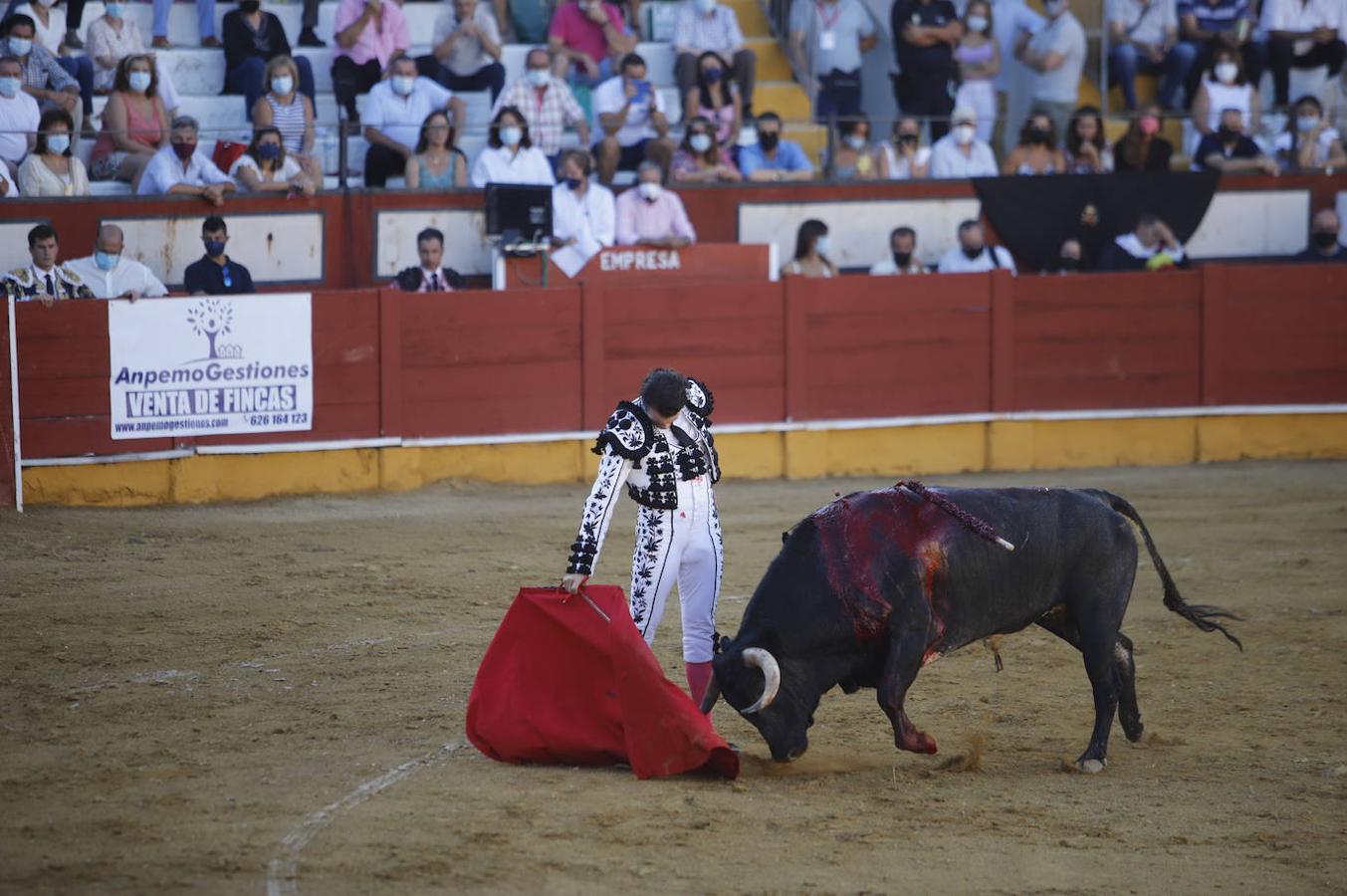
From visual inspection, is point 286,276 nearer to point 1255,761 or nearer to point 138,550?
point 138,550

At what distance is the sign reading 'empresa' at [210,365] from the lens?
10766mm

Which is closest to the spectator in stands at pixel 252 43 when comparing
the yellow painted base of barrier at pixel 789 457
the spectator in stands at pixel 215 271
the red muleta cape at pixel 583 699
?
the spectator in stands at pixel 215 271

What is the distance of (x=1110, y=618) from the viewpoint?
6305 mm

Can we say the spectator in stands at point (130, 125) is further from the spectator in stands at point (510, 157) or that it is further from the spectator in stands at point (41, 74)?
the spectator in stands at point (510, 157)

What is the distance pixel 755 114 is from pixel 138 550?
275 inches

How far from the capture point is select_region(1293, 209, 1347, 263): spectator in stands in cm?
1395

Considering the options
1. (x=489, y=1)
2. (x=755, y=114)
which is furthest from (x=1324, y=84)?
(x=489, y=1)

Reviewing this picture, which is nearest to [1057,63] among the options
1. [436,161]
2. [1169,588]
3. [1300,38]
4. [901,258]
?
[1300,38]

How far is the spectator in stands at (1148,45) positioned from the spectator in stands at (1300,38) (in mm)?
740

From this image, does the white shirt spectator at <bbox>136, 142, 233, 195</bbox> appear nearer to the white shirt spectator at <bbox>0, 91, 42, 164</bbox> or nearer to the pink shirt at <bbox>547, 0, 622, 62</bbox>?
the white shirt spectator at <bbox>0, 91, 42, 164</bbox>

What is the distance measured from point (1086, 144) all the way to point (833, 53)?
2162 mm

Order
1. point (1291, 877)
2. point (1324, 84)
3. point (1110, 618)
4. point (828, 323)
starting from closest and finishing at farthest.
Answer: point (1291, 877) < point (1110, 618) < point (828, 323) < point (1324, 84)

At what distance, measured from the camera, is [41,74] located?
1191cm

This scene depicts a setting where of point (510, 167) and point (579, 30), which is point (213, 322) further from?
point (579, 30)
